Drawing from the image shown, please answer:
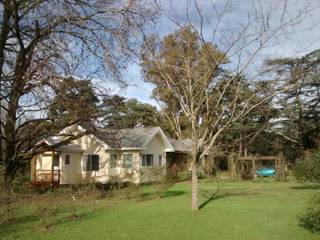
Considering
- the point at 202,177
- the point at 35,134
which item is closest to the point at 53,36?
the point at 35,134

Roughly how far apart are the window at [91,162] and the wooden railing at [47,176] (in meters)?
2.79

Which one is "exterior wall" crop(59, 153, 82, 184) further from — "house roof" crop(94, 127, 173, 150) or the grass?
the grass

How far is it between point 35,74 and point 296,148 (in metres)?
37.8

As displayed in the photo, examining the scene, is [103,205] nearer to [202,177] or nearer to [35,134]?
[35,134]

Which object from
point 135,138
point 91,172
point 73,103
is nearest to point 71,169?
point 91,172

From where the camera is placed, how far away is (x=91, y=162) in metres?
32.6

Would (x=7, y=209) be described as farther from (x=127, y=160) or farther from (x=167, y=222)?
(x=127, y=160)

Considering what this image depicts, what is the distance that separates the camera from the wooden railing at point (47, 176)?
28266 millimetres

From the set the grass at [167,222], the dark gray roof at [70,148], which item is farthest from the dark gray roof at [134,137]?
the grass at [167,222]

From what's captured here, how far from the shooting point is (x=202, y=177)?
132 ft

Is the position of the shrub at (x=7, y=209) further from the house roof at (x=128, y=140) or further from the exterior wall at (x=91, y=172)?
the exterior wall at (x=91, y=172)

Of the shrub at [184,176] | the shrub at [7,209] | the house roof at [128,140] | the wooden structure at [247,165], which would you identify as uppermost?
the house roof at [128,140]

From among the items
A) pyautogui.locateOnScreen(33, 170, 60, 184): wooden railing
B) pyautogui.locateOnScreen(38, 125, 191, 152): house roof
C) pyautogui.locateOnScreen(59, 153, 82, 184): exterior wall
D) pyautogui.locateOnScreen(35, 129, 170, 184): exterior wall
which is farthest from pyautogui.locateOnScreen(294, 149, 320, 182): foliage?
pyautogui.locateOnScreen(59, 153, 82, 184): exterior wall

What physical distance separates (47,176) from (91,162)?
421 centimetres
